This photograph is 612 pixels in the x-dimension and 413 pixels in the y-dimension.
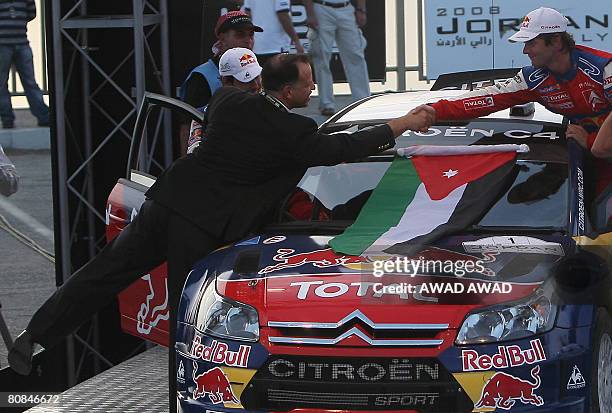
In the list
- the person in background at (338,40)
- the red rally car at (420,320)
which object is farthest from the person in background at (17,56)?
the red rally car at (420,320)

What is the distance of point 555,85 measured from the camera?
7.00 m

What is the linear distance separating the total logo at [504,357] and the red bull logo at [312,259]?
72 cm

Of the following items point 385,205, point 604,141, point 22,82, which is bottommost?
point 22,82

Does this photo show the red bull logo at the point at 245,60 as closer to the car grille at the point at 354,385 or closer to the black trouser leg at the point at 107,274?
the black trouser leg at the point at 107,274

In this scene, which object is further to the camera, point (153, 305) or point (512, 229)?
point (153, 305)

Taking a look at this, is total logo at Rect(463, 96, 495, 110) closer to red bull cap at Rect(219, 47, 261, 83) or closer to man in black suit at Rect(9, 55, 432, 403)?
man in black suit at Rect(9, 55, 432, 403)

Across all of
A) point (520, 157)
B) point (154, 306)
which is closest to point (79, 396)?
point (154, 306)

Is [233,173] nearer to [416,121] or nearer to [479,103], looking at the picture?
[416,121]

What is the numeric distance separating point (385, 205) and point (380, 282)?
0.96m

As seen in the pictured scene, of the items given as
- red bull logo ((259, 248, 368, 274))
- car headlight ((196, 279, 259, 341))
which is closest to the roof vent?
red bull logo ((259, 248, 368, 274))

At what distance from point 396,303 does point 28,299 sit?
628 cm

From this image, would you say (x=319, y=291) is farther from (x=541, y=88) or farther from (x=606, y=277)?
(x=541, y=88)

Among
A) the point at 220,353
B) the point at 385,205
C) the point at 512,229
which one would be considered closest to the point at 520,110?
the point at 385,205

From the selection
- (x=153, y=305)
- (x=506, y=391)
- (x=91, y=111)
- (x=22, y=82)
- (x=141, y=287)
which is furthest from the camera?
(x=22, y=82)
